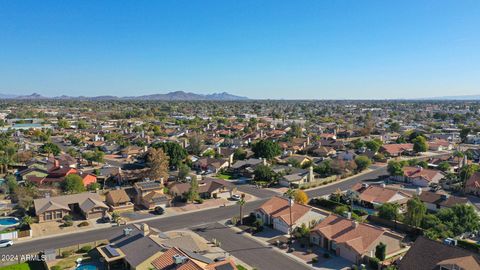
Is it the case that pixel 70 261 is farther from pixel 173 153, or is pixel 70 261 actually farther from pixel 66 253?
pixel 173 153

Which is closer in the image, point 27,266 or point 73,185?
point 27,266

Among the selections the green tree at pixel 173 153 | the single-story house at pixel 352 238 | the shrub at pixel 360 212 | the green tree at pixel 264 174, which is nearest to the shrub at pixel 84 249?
the single-story house at pixel 352 238

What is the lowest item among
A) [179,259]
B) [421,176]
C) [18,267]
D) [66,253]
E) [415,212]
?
[18,267]

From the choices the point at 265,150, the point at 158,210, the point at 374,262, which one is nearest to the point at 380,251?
the point at 374,262

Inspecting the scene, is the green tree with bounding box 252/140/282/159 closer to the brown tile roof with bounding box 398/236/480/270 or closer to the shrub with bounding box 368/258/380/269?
the shrub with bounding box 368/258/380/269

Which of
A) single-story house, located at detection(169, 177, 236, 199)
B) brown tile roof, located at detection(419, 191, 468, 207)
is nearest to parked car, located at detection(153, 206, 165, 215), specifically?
single-story house, located at detection(169, 177, 236, 199)

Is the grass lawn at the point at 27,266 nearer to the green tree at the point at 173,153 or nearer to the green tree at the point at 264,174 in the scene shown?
the green tree at the point at 264,174
